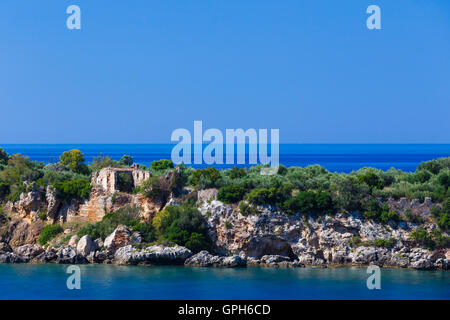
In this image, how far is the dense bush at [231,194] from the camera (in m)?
47.7

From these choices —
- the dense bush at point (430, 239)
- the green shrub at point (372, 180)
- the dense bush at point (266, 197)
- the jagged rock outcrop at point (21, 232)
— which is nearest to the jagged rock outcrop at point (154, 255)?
the dense bush at point (266, 197)

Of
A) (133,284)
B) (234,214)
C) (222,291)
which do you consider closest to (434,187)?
(234,214)

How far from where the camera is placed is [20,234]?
163 ft

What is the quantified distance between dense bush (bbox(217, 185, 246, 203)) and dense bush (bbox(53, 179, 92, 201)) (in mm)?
9064

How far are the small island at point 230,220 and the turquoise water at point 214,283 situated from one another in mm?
1230

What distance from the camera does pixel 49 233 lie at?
49.0 metres

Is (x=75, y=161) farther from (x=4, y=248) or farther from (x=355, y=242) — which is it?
(x=355, y=242)

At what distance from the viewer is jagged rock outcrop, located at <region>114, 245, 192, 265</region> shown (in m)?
45.1

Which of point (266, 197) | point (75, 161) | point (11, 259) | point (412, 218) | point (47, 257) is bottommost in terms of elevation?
point (11, 259)

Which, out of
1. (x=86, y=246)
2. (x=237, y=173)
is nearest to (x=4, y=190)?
(x=86, y=246)

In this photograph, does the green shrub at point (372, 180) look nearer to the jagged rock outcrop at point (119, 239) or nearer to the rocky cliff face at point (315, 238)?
the rocky cliff face at point (315, 238)

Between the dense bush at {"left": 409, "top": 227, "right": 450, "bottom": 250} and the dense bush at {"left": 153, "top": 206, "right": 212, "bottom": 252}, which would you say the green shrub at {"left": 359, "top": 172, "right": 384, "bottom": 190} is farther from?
the dense bush at {"left": 153, "top": 206, "right": 212, "bottom": 252}

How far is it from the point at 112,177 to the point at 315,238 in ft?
45.8
